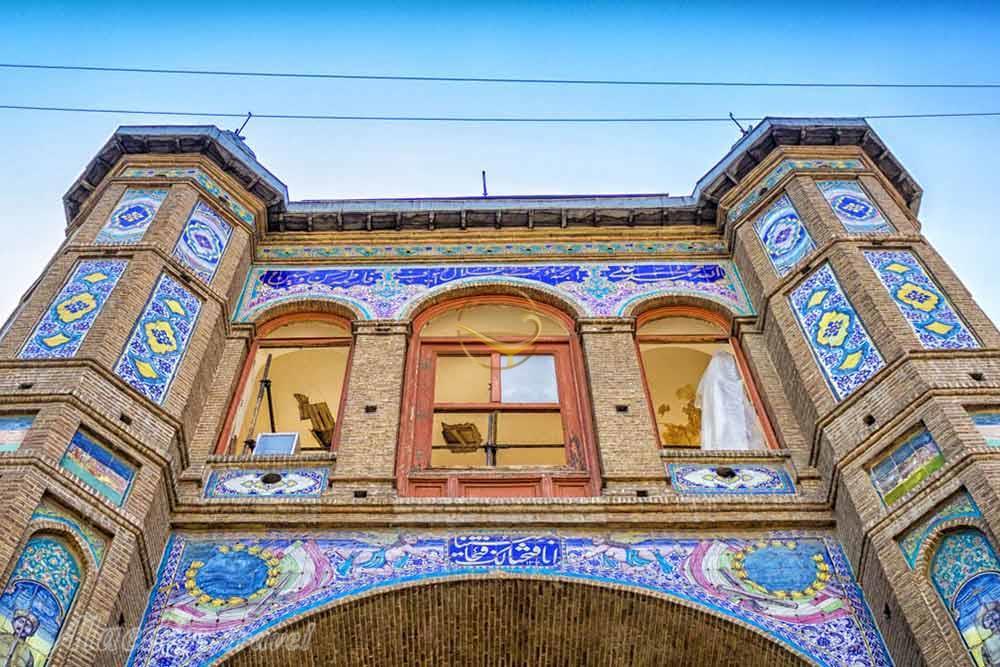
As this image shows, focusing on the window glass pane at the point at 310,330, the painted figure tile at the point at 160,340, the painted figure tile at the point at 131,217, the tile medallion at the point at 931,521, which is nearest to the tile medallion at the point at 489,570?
the tile medallion at the point at 931,521

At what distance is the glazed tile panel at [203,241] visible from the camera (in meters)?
11.2

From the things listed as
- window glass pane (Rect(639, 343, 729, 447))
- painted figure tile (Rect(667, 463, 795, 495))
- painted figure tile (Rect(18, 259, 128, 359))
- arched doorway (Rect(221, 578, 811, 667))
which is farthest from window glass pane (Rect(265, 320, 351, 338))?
arched doorway (Rect(221, 578, 811, 667))

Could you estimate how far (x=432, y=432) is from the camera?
10.5 m

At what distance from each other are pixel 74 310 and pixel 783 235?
7.20 m

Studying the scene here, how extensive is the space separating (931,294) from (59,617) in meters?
7.81

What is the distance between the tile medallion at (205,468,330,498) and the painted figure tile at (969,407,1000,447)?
5335mm

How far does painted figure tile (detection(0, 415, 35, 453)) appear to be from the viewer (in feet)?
26.5

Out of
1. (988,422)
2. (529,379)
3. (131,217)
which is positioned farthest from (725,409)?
(131,217)

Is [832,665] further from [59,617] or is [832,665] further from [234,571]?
[59,617]

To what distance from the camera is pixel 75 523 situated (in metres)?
7.82

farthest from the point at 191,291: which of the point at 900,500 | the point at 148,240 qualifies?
the point at 900,500

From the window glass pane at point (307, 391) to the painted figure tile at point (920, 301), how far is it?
222 inches

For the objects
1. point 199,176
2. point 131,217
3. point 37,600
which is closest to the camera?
point 37,600

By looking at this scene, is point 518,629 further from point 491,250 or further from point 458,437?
point 491,250
